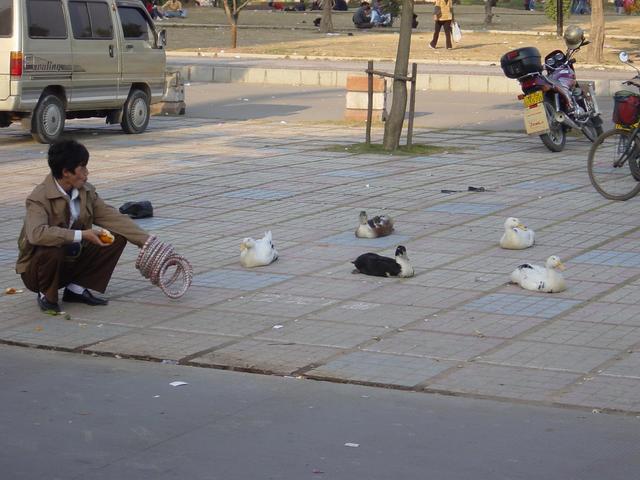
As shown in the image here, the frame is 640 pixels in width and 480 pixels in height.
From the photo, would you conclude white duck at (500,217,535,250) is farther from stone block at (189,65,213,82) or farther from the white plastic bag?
the white plastic bag

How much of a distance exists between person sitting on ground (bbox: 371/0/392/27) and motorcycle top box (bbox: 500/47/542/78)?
2882 cm

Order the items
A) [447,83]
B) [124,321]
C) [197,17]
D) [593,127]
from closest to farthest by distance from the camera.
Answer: [124,321] → [593,127] → [447,83] → [197,17]

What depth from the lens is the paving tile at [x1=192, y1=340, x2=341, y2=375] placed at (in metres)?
6.80

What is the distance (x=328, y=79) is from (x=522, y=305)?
61.5 feet

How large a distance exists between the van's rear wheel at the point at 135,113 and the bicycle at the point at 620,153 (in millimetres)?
7764

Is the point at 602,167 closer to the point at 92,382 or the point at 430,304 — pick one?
the point at 430,304

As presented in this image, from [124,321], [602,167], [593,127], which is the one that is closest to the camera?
[124,321]

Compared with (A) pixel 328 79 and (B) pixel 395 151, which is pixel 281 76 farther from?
(B) pixel 395 151

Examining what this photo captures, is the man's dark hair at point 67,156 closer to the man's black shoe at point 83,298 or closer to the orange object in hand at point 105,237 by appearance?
the orange object in hand at point 105,237

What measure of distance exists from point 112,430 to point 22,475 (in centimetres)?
66

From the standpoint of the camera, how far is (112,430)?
18.8ft

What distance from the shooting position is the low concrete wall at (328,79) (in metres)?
24.2

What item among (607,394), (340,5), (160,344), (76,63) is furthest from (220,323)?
(340,5)

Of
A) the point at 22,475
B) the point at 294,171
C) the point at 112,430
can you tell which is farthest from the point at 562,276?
the point at 294,171
